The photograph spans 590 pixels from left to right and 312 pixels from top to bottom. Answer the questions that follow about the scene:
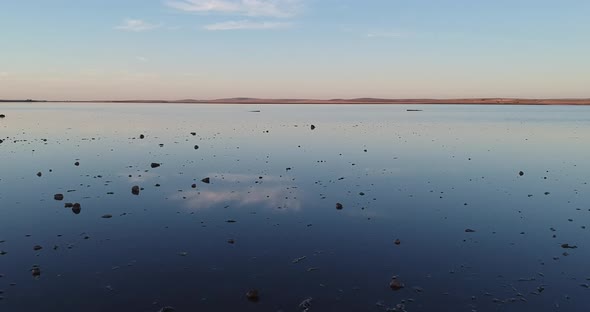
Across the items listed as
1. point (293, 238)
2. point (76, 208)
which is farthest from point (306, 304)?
point (76, 208)

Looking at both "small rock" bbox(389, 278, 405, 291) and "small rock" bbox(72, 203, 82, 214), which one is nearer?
"small rock" bbox(389, 278, 405, 291)

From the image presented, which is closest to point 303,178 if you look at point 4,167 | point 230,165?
point 230,165

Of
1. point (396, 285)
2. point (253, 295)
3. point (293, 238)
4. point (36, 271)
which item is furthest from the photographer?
point (293, 238)

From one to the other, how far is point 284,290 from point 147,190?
694 inches

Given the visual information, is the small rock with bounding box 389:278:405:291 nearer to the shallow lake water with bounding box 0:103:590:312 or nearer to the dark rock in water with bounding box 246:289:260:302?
the shallow lake water with bounding box 0:103:590:312

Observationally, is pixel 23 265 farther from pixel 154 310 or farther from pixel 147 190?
pixel 147 190

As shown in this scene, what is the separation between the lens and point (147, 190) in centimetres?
2873

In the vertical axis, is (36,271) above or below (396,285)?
above

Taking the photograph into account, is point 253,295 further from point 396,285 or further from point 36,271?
point 36,271

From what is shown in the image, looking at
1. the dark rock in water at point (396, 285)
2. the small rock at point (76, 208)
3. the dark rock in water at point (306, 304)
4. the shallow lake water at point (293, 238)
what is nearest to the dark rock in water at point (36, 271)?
the shallow lake water at point (293, 238)

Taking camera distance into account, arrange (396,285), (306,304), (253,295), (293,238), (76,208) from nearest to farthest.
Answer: (306,304) < (253,295) < (396,285) < (293,238) < (76,208)

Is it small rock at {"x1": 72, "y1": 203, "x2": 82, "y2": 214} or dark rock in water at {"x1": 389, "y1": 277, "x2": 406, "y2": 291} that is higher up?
small rock at {"x1": 72, "y1": 203, "x2": 82, "y2": 214}

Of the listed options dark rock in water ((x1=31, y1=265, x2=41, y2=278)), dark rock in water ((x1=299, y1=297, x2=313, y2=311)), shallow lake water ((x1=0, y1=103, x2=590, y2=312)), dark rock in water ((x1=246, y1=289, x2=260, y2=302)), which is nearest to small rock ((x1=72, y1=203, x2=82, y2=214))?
shallow lake water ((x1=0, y1=103, x2=590, y2=312))

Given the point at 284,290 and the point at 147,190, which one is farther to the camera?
the point at 147,190
